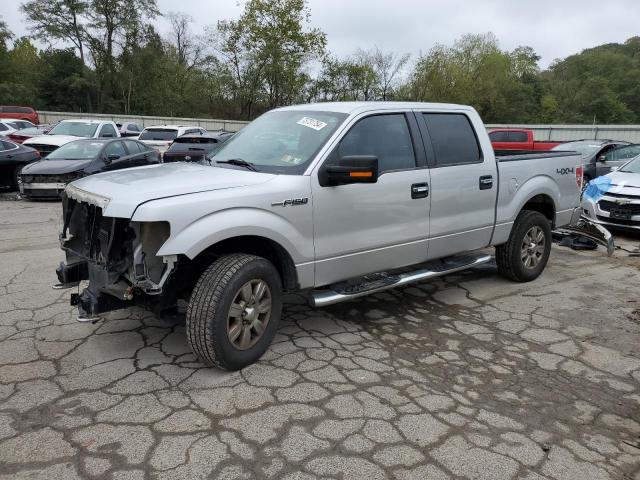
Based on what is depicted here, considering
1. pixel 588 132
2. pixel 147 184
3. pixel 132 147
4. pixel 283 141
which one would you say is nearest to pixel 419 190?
pixel 283 141

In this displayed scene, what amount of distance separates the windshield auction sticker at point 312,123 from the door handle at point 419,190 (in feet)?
3.15

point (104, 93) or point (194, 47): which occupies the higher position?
point (194, 47)

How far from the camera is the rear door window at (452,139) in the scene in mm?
4938

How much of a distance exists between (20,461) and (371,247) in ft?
9.19

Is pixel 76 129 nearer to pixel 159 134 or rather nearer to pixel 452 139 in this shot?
pixel 159 134

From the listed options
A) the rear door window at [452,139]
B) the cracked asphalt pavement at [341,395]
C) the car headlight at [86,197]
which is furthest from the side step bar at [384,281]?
the car headlight at [86,197]

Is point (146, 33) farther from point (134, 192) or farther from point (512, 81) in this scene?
point (134, 192)

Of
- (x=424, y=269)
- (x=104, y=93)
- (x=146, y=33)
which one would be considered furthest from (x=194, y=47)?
(x=424, y=269)

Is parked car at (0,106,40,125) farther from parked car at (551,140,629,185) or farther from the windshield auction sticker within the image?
the windshield auction sticker

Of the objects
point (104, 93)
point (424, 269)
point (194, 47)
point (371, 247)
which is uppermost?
point (194, 47)

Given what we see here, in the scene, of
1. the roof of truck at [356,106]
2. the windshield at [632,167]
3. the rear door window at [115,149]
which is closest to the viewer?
the roof of truck at [356,106]

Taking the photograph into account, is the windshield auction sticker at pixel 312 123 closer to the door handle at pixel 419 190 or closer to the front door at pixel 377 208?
the front door at pixel 377 208

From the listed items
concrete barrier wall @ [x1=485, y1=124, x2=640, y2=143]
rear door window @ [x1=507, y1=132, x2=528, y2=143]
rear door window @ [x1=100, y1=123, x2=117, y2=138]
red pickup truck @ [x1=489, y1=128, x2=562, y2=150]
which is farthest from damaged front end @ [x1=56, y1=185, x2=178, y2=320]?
concrete barrier wall @ [x1=485, y1=124, x2=640, y2=143]

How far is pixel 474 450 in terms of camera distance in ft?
9.52
